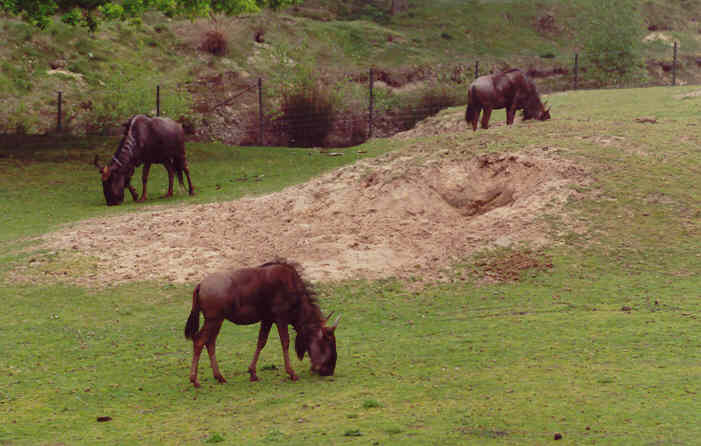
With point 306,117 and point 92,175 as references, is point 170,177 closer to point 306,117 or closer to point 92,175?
point 92,175

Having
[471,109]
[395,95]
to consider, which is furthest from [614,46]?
[471,109]

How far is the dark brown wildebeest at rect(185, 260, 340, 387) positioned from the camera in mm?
10602

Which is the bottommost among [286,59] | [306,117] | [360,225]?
[360,225]

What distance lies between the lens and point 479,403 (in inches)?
364

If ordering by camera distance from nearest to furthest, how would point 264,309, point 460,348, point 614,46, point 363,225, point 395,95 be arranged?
point 264,309 < point 460,348 < point 363,225 < point 395,95 < point 614,46

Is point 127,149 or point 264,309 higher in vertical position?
point 127,149

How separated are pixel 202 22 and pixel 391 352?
130 ft

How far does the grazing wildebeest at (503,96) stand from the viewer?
24.9 m

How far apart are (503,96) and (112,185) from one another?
11181 mm

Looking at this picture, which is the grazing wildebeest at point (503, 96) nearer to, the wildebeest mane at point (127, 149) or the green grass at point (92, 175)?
the green grass at point (92, 175)

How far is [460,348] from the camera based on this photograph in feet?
38.9

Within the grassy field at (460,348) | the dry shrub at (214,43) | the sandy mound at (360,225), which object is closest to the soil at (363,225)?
the sandy mound at (360,225)

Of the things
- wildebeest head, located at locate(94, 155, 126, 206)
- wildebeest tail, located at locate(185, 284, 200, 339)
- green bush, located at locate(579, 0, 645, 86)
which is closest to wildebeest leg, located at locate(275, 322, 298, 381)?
wildebeest tail, located at locate(185, 284, 200, 339)

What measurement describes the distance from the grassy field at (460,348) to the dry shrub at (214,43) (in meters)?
26.4
